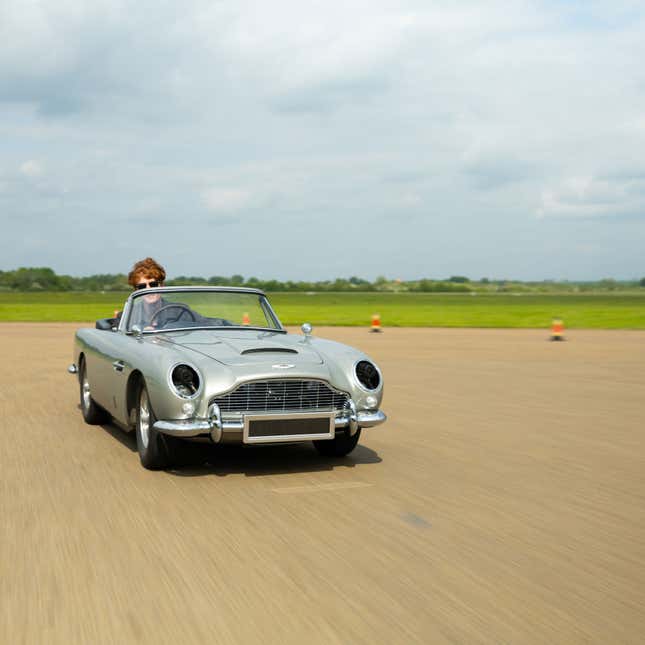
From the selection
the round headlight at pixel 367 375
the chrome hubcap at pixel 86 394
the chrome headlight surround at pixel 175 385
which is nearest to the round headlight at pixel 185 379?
the chrome headlight surround at pixel 175 385

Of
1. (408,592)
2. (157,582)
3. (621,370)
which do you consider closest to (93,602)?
(157,582)

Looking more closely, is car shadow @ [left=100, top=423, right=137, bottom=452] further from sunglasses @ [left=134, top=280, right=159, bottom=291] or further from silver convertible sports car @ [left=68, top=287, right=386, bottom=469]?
sunglasses @ [left=134, top=280, right=159, bottom=291]

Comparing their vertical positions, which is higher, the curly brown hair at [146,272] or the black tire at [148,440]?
the curly brown hair at [146,272]

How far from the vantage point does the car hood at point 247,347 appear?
614cm

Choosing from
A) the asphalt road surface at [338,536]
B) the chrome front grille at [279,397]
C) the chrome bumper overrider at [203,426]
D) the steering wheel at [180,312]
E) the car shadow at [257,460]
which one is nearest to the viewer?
the asphalt road surface at [338,536]

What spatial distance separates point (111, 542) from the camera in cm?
439

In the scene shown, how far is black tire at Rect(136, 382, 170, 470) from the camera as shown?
6082mm

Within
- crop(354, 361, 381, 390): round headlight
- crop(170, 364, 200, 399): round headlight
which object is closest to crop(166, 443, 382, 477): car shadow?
crop(170, 364, 200, 399): round headlight

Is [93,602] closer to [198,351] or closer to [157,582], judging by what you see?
[157,582]

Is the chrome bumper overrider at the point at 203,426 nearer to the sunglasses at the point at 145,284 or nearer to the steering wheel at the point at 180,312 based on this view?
the steering wheel at the point at 180,312

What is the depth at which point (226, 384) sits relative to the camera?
19.1ft

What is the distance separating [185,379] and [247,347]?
641mm

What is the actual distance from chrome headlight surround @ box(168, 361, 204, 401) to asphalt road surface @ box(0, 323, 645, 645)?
1.91 feet

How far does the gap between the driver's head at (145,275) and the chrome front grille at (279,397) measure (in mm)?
3975
